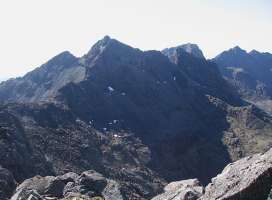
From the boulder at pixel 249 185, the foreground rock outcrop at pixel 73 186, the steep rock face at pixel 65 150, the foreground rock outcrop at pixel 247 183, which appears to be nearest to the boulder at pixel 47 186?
the foreground rock outcrop at pixel 73 186

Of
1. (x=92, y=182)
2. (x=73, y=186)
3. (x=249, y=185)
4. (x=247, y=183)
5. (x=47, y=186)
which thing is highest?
(x=47, y=186)

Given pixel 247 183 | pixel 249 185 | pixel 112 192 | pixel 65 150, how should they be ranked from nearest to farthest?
pixel 249 185 < pixel 247 183 < pixel 112 192 < pixel 65 150

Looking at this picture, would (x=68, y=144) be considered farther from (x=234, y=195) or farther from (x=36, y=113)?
(x=234, y=195)

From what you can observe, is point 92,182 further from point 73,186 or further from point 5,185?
point 5,185

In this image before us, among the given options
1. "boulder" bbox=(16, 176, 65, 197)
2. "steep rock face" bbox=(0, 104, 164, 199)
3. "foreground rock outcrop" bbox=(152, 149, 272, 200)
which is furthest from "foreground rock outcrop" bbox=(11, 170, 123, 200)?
"steep rock face" bbox=(0, 104, 164, 199)

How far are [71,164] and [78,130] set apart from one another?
33510mm

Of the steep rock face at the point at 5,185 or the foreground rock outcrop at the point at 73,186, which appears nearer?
the foreground rock outcrop at the point at 73,186

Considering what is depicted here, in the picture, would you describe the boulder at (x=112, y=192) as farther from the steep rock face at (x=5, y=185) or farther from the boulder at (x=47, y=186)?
the steep rock face at (x=5, y=185)

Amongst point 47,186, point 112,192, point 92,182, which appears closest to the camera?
point 47,186

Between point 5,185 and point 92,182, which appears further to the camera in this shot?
point 5,185

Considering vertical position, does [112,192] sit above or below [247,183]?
below

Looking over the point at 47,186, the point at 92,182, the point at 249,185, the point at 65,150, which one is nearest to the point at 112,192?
the point at 92,182

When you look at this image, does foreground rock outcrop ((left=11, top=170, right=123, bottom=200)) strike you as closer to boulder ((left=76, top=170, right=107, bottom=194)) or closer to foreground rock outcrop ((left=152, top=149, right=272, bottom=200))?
boulder ((left=76, top=170, right=107, bottom=194))

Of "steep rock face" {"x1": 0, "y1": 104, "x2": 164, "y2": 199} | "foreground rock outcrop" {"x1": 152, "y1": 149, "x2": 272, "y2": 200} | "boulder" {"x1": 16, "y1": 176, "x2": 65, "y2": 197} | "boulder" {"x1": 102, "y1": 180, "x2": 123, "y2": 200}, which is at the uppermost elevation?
"steep rock face" {"x1": 0, "y1": 104, "x2": 164, "y2": 199}
